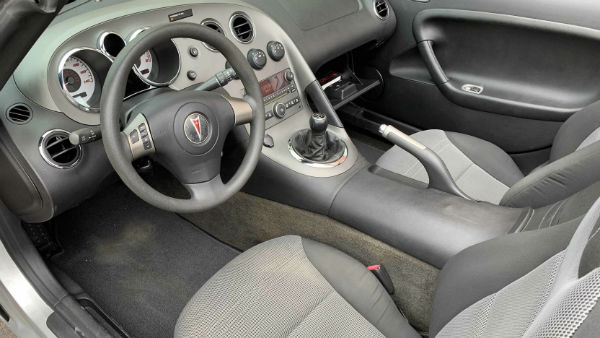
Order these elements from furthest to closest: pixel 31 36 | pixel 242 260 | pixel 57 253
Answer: pixel 57 253
pixel 242 260
pixel 31 36

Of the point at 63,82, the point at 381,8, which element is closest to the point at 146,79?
the point at 63,82

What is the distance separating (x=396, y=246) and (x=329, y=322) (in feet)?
0.84

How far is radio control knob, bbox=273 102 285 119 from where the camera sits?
56.9 inches

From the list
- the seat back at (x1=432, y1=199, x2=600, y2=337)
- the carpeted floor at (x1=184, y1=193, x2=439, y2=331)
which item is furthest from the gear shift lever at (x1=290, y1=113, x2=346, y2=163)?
the seat back at (x1=432, y1=199, x2=600, y2=337)

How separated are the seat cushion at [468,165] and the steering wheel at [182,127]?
0.56 metres

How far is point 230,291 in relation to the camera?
1085 mm

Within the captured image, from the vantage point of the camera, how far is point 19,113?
3.31ft

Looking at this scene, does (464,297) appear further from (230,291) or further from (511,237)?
(230,291)

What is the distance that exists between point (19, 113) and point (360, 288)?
80 centimetres

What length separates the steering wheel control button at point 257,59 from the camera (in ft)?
Result: 4.67

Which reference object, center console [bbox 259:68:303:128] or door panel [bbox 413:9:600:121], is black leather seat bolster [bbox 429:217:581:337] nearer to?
center console [bbox 259:68:303:128]

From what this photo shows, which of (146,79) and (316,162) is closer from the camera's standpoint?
(146,79)

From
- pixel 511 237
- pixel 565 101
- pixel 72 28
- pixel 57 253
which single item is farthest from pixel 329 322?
pixel 565 101

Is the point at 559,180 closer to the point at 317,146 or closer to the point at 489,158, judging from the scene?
the point at 489,158
